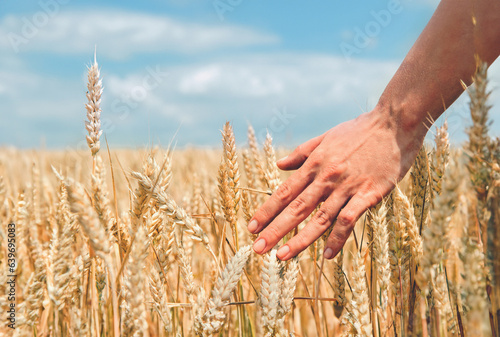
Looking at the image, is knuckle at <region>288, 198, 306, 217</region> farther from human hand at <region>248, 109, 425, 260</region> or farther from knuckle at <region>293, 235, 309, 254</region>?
knuckle at <region>293, 235, 309, 254</region>

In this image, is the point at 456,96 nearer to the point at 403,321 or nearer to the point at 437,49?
the point at 437,49

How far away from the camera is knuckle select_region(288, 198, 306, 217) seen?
1.64m

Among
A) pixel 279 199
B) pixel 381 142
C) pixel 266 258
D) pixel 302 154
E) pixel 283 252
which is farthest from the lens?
pixel 302 154

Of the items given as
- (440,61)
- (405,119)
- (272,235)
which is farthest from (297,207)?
(440,61)

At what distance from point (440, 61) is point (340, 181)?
597mm

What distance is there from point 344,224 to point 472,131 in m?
0.77

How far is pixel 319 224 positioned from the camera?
159cm

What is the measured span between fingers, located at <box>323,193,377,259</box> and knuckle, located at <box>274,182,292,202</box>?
0.26 metres

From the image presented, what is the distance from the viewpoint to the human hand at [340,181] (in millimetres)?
1528

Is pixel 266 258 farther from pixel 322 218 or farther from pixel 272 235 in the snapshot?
pixel 322 218

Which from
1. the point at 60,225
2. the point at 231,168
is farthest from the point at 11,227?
the point at 231,168

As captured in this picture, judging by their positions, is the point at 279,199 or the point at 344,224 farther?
the point at 279,199

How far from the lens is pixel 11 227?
63.3 inches

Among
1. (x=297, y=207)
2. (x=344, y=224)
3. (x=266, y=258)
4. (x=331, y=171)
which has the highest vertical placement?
(x=331, y=171)
